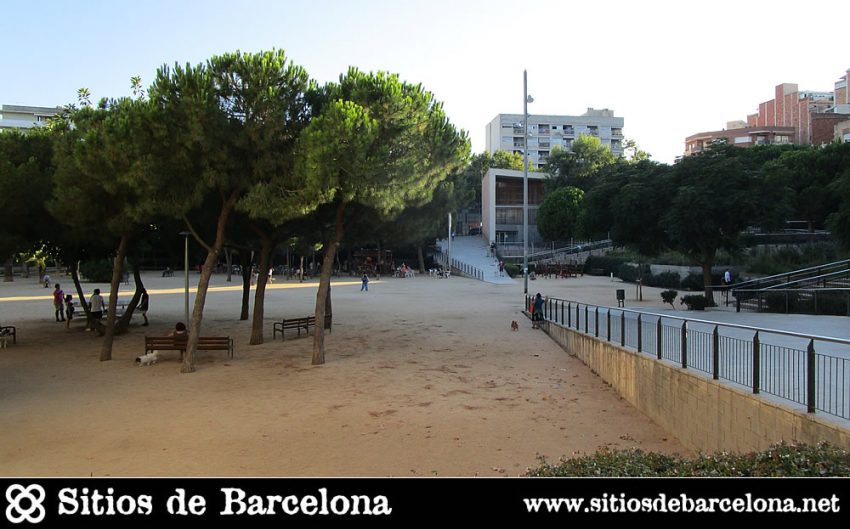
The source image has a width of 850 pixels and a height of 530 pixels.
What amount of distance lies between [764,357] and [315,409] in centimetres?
740

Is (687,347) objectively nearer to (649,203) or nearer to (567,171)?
(649,203)

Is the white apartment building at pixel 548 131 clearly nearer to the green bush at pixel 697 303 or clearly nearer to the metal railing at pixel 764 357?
the green bush at pixel 697 303

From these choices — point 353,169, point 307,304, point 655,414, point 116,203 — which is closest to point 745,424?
point 655,414

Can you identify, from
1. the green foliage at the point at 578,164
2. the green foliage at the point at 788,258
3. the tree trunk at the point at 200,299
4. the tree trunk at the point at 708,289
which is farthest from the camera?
the green foliage at the point at 578,164

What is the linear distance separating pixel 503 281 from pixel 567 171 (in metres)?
37.1

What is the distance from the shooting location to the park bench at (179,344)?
15781mm

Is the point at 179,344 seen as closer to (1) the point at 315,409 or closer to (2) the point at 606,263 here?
(1) the point at 315,409

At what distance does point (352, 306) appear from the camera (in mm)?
31328

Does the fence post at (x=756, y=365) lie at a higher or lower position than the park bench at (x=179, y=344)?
higher

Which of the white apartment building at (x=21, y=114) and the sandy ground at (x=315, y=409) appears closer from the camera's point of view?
the sandy ground at (x=315, y=409)

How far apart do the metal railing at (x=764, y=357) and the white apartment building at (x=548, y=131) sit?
106m

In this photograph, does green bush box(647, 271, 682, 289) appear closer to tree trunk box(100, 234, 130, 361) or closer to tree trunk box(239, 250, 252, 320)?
tree trunk box(239, 250, 252, 320)

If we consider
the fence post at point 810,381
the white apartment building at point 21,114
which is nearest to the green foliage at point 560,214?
the fence post at point 810,381

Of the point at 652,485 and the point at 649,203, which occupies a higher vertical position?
the point at 649,203
